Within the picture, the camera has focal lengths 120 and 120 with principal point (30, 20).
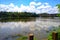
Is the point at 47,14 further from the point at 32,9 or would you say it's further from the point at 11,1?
the point at 11,1

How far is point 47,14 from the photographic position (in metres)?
2.78

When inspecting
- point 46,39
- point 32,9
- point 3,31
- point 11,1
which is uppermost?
point 11,1

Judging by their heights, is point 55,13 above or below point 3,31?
above

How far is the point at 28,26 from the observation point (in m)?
2.74

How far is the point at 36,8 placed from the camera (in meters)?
2.77

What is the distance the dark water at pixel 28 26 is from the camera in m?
2.66

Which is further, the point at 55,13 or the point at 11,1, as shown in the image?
the point at 55,13

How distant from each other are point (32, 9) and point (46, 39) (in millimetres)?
Result: 757

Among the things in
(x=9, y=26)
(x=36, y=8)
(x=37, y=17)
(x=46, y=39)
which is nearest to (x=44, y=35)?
(x=46, y=39)

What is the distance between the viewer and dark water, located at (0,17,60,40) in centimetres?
266

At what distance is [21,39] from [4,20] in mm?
573

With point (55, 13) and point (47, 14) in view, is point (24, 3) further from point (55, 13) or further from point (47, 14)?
point (55, 13)

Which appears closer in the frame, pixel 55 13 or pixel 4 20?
pixel 4 20

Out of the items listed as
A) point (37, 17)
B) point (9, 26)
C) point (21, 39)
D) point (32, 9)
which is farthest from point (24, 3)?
point (21, 39)
